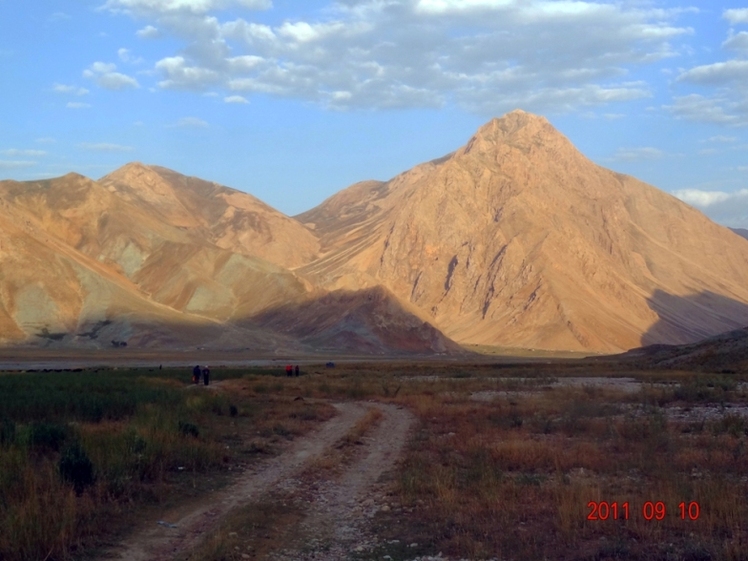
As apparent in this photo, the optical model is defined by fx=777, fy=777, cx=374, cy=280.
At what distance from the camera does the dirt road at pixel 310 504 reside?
9.15 meters

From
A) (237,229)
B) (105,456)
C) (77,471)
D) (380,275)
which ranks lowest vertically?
(105,456)

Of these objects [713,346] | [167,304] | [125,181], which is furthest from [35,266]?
[125,181]

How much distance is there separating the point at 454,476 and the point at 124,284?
10987 cm

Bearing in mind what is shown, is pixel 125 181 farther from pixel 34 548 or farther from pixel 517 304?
pixel 34 548

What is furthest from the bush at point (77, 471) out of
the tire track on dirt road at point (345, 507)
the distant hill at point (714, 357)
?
the distant hill at point (714, 357)

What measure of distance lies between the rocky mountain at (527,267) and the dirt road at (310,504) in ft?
367

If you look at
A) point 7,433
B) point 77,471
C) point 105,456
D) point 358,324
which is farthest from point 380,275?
point 77,471

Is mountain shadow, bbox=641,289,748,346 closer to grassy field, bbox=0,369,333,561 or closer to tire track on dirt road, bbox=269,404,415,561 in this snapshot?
grassy field, bbox=0,369,333,561

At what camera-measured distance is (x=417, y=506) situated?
1112cm

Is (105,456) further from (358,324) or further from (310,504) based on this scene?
(358,324)

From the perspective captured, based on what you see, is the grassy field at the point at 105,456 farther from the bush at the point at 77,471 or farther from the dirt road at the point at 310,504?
the dirt road at the point at 310,504

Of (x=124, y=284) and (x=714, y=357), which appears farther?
(x=124, y=284)

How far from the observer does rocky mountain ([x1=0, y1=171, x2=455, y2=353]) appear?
100 meters

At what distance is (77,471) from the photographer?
36.2 ft
